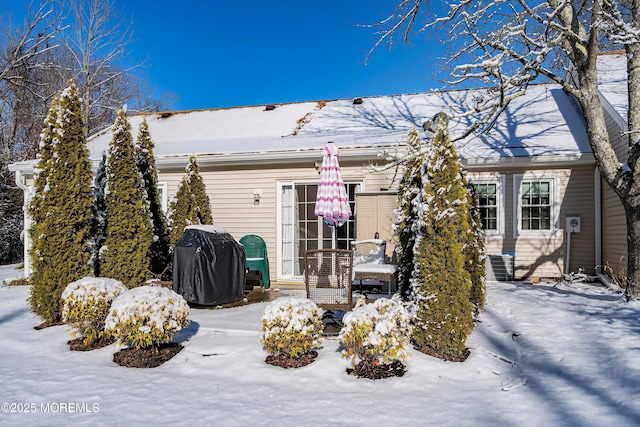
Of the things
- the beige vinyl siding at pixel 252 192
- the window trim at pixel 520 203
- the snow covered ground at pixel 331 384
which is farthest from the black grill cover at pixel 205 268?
the window trim at pixel 520 203

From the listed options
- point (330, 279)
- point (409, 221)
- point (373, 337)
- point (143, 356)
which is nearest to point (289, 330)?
point (373, 337)

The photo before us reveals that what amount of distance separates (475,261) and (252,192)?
513 cm

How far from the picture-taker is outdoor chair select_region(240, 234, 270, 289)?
821cm

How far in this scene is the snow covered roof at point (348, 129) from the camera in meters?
8.58

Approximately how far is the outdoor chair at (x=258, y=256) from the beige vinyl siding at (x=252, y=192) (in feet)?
2.24

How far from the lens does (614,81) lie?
9727mm

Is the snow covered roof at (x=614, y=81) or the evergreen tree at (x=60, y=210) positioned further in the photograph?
the snow covered roof at (x=614, y=81)

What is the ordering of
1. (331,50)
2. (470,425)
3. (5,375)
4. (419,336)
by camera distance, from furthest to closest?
(331,50)
(419,336)
(5,375)
(470,425)

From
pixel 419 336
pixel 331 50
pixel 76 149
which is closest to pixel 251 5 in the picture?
pixel 331 50

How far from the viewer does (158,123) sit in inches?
507

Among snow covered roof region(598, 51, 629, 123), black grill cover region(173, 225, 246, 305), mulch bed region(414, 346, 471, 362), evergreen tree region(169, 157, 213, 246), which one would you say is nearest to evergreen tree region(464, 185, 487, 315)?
mulch bed region(414, 346, 471, 362)

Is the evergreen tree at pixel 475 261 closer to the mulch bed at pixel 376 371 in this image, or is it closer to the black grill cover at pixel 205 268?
the mulch bed at pixel 376 371

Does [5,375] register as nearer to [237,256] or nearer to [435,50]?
[237,256]

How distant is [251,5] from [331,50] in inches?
109
